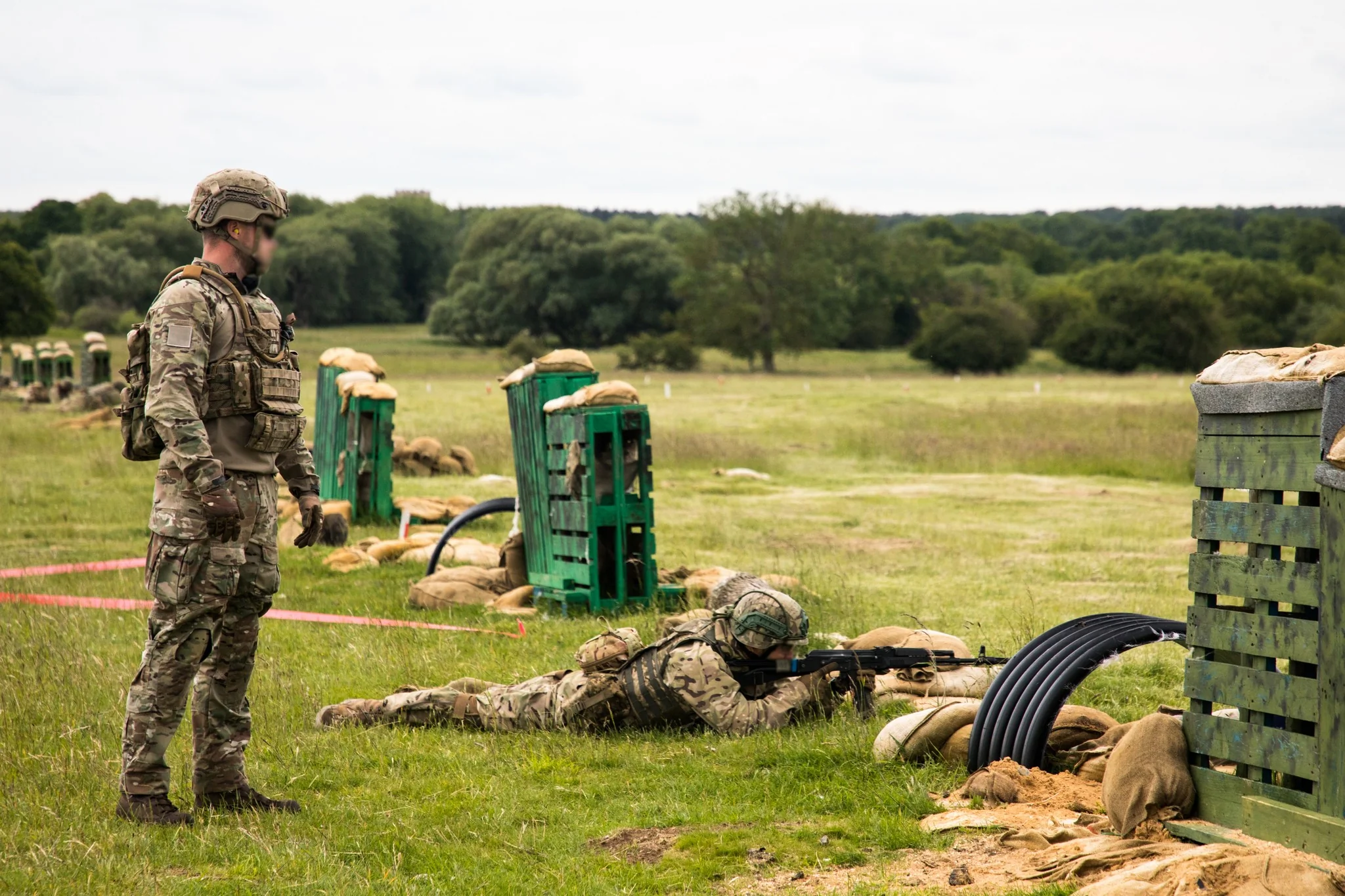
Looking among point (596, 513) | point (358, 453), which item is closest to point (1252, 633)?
point (596, 513)

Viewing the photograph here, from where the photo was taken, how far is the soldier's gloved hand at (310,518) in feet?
18.3

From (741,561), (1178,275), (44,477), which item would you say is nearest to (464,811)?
(741,561)

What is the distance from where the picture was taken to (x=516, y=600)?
10.7 meters

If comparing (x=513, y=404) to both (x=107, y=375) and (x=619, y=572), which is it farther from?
(x=107, y=375)

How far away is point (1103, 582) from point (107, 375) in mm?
30824

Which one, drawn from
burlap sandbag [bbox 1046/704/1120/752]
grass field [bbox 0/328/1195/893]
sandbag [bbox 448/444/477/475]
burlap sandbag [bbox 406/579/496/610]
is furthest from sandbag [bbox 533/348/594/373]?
sandbag [bbox 448/444/477/475]

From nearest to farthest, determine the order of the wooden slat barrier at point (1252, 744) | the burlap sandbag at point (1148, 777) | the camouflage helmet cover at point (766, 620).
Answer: the wooden slat barrier at point (1252, 744)
the burlap sandbag at point (1148, 777)
the camouflage helmet cover at point (766, 620)

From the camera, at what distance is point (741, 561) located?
43.1 ft

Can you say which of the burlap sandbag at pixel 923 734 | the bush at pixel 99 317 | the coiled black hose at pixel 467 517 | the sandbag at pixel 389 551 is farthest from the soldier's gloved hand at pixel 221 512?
the bush at pixel 99 317

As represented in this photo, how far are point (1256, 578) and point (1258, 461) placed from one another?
418mm

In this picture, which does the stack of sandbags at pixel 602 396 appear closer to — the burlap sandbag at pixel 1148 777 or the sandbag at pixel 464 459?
the burlap sandbag at pixel 1148 777

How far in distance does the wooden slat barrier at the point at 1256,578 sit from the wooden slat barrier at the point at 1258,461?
12 centimetres

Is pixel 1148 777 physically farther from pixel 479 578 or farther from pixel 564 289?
pixel 564 289

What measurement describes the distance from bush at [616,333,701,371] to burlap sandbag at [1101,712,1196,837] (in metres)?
58.7
